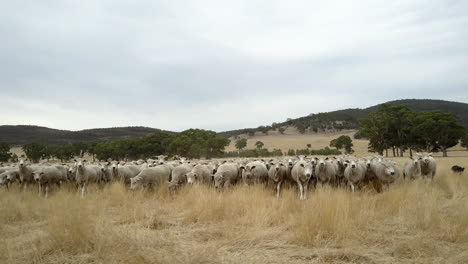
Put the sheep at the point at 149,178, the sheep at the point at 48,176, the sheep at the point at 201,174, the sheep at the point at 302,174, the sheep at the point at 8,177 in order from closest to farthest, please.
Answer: the sheep at the point at 302,174 < the sheep at the point at 149,178 < the sheep at the point at 201,174 < the sheep at the point at 48,176 < the sheep at the point at 8,177

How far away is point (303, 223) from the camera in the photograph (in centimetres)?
794

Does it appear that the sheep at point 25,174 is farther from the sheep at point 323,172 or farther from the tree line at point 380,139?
the tree line at point 380,139

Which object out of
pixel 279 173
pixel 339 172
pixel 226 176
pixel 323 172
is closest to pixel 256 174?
pixel 279 173

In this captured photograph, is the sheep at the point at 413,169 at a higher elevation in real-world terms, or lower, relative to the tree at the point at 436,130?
lower

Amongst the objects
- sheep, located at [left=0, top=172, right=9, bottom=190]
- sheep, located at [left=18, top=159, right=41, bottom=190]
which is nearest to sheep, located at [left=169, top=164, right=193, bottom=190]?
sheep, located at [left=18, top=159, right=41, bottom=190]

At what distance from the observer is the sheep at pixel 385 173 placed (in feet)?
54.9

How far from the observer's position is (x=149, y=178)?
17766 mm

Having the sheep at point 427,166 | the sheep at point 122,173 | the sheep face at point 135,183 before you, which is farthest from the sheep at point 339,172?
the sheep at point 122,173

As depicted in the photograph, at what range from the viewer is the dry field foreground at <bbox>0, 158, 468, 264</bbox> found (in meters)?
6.61

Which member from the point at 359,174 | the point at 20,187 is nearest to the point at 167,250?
the point at 359,174

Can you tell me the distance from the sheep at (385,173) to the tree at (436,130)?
43.2 m

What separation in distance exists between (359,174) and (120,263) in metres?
13.7

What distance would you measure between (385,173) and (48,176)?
1740cm

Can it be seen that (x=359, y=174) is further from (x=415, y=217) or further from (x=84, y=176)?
(x=84, y=176)
